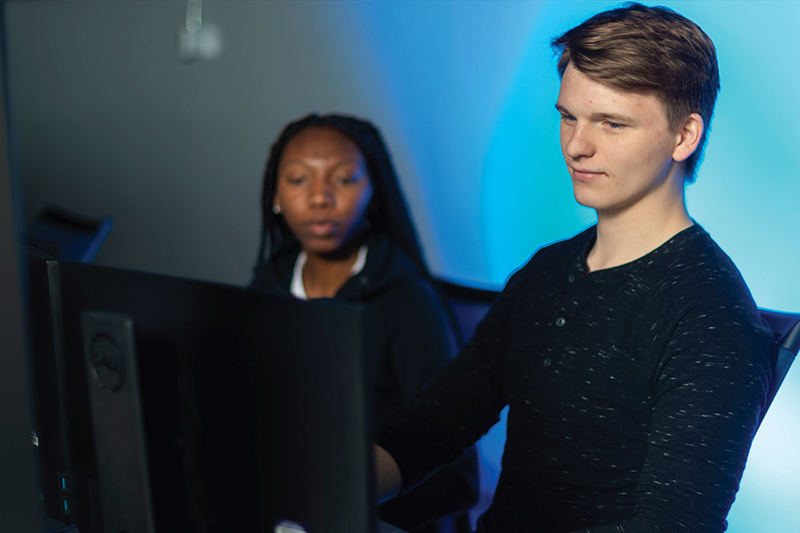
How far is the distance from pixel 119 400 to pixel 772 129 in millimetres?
1412

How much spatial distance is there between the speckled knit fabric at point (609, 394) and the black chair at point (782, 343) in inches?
3.2

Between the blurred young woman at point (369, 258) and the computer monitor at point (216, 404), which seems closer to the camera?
the computer monitor at point (216, 404)

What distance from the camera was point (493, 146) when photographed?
2174mm

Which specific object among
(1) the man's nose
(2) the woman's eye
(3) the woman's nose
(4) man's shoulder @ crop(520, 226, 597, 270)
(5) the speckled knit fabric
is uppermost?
(1) the man's nose

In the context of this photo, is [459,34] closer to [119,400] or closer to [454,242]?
[454,242]

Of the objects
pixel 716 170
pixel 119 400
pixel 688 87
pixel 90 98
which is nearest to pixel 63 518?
pixel 119 400

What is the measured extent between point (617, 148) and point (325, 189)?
0.86 meters

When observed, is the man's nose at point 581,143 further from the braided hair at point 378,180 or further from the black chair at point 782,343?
the braided hair at point 378,180

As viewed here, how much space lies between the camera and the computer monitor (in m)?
0.65

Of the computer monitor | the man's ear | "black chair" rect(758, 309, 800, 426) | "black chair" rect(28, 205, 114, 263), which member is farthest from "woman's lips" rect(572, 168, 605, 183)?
"black chair" rect(28, 205, 114, 263)

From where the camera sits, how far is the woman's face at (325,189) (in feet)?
5.71

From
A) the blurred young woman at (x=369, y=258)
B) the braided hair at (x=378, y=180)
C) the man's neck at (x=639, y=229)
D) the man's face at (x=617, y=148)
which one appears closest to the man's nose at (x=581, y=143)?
the man's face at (x=617, y=148)

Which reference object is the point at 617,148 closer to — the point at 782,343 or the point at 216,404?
the point at 782,343

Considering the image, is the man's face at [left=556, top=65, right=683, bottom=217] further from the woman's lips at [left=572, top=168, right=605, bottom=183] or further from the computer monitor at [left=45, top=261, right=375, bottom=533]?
the computer monitor at [left=45, top=261, right=375, bottom=533]
